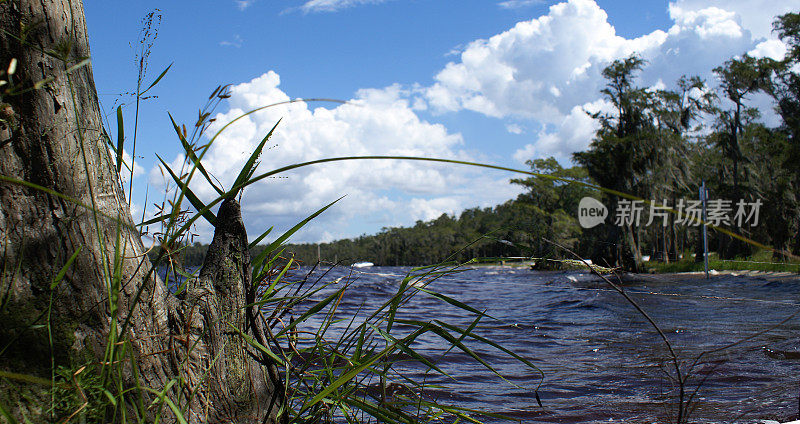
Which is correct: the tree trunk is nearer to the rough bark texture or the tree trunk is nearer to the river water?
the rough bark texture

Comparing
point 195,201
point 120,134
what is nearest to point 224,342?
point 195,201

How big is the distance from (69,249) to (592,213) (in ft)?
123

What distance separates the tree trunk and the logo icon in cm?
3310

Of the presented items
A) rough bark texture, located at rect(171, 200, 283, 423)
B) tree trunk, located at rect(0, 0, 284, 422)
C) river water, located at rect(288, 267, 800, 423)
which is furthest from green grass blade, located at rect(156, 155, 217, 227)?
river water, located at rect(288, 267, 800, 423)

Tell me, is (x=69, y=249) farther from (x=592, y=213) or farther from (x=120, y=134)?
(x=592, y=213)

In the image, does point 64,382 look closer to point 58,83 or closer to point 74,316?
point 74,316

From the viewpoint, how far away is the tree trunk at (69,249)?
1053mm

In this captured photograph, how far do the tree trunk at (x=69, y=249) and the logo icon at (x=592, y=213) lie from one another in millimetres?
33104

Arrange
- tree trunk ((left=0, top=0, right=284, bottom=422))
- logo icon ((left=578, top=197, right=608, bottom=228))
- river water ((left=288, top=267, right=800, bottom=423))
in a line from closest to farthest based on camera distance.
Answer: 1. tree trunk ((left=0, top=0, right=284, bottom=422))
2. river water ((left=288, top=267, right=800, bottom=423))
3. logo icon ((left=578, top=197, right=608, bottom=228))

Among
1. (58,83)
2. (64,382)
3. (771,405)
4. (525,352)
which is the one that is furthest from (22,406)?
(525,352)

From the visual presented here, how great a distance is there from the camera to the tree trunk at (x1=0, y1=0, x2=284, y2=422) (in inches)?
41.4

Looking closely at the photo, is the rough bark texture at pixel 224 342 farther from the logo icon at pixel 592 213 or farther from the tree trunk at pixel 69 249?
the logo icon at pixel 592 213

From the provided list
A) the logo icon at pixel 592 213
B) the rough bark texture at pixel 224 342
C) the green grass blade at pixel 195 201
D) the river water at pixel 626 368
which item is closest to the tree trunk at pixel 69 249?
the rough bark texture at pixel 224 342

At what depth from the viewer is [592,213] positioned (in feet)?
117
